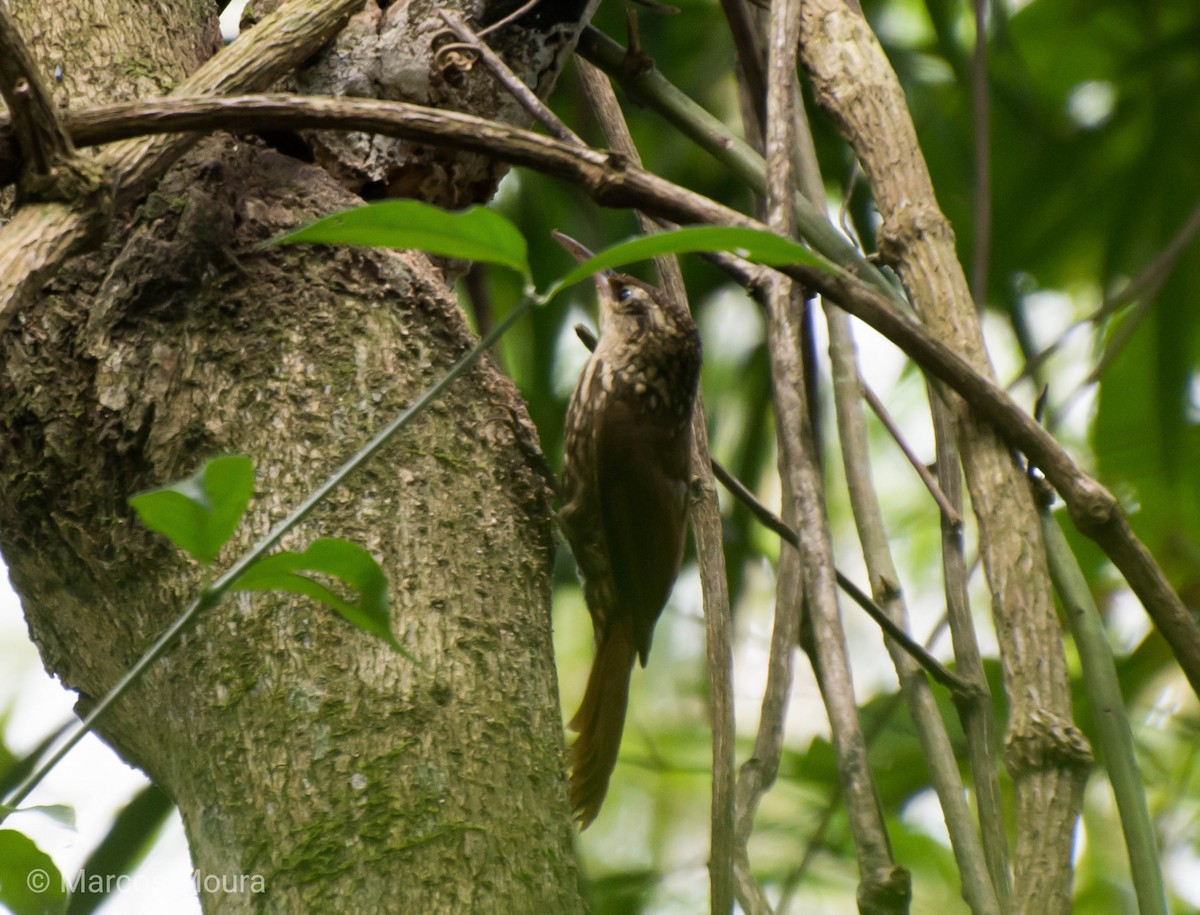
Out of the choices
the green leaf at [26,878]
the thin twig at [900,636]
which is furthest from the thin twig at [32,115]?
the thin twig at [900,636]

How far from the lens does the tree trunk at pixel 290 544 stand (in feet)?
3.87

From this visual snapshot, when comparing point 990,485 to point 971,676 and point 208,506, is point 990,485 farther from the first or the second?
point 208,506

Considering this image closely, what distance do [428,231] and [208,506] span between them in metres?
0.24

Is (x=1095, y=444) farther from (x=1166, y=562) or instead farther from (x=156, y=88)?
(x=156, y=88)

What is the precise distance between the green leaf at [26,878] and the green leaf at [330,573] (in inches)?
14.6

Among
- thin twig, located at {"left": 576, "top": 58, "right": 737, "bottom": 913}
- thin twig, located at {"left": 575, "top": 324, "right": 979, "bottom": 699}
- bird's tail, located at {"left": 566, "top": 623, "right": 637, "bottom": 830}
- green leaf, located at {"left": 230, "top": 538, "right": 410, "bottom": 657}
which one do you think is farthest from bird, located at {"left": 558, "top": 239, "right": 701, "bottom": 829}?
green leaf, located at {"left": 230, "top": 538, "right": 410, "bottom": 657}

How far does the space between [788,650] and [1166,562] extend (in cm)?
191

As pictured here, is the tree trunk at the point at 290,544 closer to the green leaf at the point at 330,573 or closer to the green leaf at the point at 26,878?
the green leaf at the point at 26,878

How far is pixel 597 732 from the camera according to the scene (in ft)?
7.96

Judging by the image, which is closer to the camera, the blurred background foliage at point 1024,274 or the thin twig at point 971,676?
the thin twig at point 971,676

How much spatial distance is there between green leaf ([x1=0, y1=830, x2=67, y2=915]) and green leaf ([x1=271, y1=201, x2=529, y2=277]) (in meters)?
0.59

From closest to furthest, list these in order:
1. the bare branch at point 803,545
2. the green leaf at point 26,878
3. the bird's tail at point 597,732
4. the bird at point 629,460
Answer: the bare branch at point 803,545, the green leaf at point 26,878, the bird's tail at point 597,732, the bird at point 629,460

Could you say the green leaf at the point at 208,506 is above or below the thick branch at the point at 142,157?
below

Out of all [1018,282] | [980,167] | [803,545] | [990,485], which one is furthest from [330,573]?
[1018,282]
